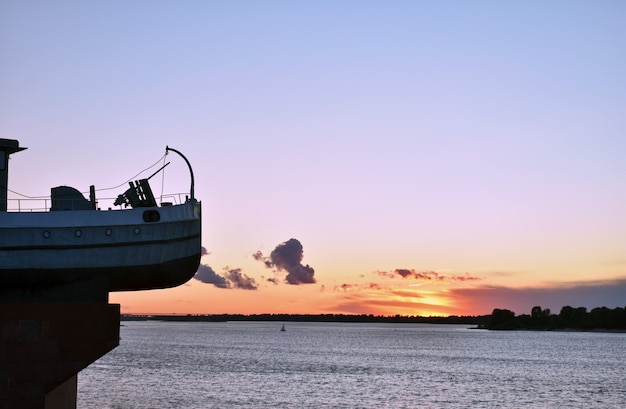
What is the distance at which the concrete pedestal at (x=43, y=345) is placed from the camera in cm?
2197

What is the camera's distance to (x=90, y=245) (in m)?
23.6

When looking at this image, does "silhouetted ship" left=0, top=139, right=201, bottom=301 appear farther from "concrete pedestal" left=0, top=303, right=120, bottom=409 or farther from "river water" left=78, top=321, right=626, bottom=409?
"river water" left=78, top=321, right=626, bottom=409

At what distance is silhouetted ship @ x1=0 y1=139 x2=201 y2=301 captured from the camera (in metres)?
23.2

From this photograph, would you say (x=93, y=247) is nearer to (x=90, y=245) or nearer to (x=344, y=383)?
(x=90, y=245)

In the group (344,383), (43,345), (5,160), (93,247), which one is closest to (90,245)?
(93,247)

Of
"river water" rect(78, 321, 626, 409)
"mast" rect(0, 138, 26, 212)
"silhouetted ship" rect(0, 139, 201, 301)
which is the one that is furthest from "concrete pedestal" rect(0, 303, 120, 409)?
"river water" rect(78, 321, 626, 409)

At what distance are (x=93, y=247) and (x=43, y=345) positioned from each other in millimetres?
3124

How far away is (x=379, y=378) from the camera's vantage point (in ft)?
289

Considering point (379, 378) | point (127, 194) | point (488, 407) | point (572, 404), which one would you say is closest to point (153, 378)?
point (379, 378)

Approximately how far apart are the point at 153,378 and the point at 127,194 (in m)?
62.7

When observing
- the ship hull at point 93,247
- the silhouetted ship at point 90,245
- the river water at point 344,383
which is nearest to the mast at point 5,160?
the silhouetted ship at point 90,245

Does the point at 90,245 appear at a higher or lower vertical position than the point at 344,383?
higher

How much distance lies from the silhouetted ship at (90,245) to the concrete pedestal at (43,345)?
119 cm

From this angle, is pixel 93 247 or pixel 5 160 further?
pixel 5 160
